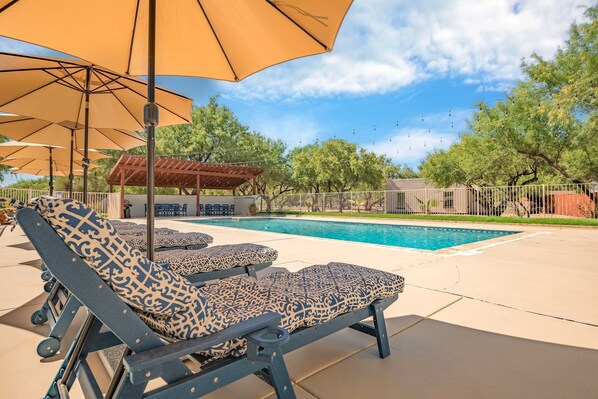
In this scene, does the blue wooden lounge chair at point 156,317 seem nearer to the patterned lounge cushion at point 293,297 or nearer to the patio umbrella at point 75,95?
the patterned lounge cushion at point 293,297

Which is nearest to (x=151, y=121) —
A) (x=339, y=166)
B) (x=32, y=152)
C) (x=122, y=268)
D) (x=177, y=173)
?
(x=122, y=268)

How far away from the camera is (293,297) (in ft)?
5.13

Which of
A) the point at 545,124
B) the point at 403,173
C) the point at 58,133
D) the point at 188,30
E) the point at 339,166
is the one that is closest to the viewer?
the point at 188,30

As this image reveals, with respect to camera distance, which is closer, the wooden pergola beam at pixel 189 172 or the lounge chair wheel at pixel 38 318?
the lounge chair wheel at pixel 38 318

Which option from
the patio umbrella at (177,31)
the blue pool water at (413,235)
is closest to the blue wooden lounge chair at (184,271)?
the patio umbrella at (177,31)

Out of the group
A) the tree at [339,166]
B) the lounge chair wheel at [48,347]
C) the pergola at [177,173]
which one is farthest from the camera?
the tree at [339,166]

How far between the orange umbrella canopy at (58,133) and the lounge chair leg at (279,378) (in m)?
5.23

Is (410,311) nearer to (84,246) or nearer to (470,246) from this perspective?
(84,246)

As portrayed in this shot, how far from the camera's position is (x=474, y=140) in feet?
54.1

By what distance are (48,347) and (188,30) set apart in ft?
8.17

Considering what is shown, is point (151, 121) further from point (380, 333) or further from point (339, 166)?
point (339, 166)

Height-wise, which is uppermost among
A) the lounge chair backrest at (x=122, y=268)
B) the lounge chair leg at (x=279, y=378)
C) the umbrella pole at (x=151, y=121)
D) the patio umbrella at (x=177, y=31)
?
the patio umbrella at (x=177, y=31)

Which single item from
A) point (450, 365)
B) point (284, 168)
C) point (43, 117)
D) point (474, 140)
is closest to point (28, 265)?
point (43, 117)

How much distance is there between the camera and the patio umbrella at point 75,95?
10.8 ft
